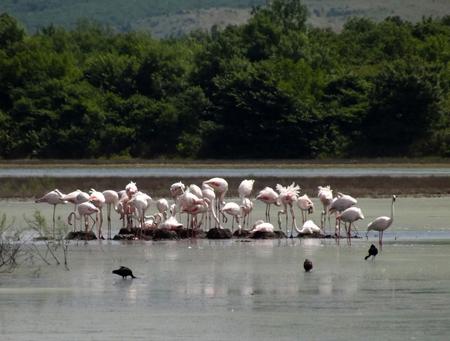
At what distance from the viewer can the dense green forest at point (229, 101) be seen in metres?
57.2

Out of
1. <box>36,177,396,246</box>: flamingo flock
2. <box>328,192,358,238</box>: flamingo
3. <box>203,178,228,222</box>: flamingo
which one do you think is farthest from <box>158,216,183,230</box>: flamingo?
<box>328,192,358,238</box>: flamingo

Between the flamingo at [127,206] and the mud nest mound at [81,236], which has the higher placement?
the flamingo at [127,206]

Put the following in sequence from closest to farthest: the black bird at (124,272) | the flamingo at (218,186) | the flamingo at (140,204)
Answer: the black bird at (124,272)
the flamingo at (140,204)
the flamingo at (218,186)

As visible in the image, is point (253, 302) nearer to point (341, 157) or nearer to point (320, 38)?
point (341, 157)

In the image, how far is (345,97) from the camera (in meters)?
59.7

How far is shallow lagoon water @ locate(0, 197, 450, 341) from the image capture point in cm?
1423

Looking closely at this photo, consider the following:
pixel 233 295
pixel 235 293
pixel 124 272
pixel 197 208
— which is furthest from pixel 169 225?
pixel 233 295

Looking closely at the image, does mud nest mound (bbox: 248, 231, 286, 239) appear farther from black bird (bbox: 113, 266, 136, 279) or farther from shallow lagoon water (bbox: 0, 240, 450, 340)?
black bird (bbox: 113, 266, 136, 279)

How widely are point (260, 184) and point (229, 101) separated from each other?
20.4m

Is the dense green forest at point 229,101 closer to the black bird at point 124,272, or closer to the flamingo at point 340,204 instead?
the flamingo at point 340,204

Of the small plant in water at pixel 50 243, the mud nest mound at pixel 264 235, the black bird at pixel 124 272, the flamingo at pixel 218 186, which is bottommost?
the mud nest mound at pixel 264 235

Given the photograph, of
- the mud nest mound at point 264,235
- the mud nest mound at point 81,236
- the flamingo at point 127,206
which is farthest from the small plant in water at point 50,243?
the mud nest mound at point 264,235

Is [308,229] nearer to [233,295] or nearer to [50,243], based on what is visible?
[50,243]

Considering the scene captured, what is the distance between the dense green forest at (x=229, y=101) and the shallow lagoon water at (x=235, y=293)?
110 ft
